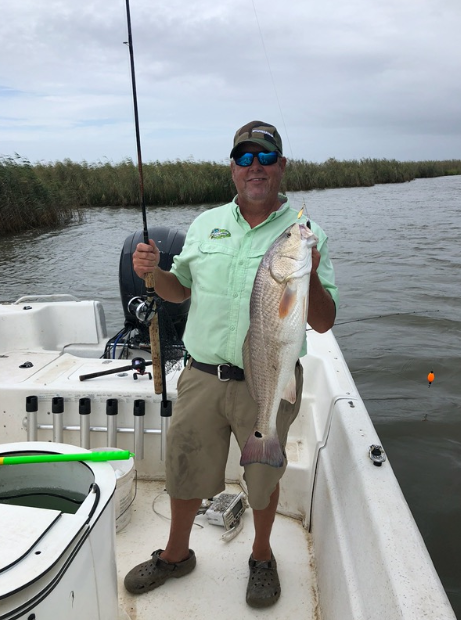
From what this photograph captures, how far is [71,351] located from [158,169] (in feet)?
69.7

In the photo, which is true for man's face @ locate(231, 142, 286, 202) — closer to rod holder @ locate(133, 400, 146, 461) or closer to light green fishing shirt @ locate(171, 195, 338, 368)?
light green fishing shirt @ locate(171, 195, 338, 368)

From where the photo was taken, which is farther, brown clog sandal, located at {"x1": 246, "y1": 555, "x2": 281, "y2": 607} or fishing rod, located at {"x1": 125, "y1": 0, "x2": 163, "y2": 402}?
fishing rod, located at {"x1": 125, "y1": 0, "x2": 163, "y2": 402}

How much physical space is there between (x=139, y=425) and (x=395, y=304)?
25.7ft

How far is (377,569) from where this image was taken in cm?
193

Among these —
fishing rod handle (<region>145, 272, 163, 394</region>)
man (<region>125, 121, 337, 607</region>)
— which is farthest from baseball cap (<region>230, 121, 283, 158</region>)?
fishing rod handle (<region>145, 272, 163, 394</region>)

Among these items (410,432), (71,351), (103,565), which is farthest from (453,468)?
(103,565)

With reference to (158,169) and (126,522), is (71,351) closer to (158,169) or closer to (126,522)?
(126,522)

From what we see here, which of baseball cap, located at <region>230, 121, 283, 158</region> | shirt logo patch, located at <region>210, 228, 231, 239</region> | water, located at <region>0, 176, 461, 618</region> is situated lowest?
water, located at <region>0, 176, 461, 618</region>

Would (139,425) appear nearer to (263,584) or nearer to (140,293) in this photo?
(263,584)

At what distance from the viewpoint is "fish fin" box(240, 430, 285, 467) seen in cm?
217

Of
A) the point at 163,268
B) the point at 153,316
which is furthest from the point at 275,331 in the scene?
the point at 163,268

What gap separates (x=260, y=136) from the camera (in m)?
2.31

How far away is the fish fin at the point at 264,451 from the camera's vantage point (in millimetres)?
2168

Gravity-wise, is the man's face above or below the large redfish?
above
